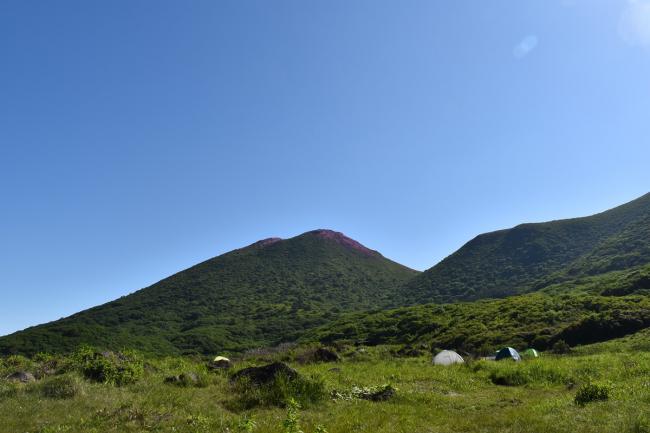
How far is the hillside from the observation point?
34031 millimetres

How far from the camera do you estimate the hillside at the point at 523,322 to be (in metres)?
34.0

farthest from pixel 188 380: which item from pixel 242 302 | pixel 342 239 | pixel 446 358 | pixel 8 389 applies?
pixel 342 239

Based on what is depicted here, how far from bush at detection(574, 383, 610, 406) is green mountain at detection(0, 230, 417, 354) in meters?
54.3

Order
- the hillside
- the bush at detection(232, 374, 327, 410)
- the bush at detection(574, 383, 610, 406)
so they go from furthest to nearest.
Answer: the hillside, the bush at detection(232, 374, 327, 410), the bush at detection(574, 383, 610, 406)

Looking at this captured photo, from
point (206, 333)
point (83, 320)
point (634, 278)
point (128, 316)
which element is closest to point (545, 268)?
point (634, 278)

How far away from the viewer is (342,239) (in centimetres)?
13388

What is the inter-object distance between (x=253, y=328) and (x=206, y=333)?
8505 mm

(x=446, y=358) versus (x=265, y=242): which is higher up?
(x=265, y=242)

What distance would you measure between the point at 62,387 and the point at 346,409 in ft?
25.7

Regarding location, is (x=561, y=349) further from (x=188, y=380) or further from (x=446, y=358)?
(x=188, y=380)

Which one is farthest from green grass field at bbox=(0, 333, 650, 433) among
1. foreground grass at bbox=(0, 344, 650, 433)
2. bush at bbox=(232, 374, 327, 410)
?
bush at bbox=(232, 374, 327, 410)

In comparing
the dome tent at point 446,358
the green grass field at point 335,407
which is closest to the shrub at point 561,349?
the dome tent at point 446,358

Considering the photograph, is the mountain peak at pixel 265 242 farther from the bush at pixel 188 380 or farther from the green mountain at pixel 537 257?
the bush at pixel 188 380

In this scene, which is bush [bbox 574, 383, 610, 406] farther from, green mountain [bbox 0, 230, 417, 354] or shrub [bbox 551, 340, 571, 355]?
green mountain [bbox 0, 230, 417, 354]
